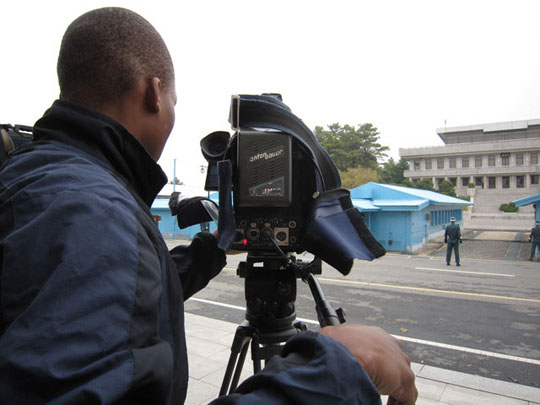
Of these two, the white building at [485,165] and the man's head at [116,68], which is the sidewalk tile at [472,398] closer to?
the man's head at [116,68]

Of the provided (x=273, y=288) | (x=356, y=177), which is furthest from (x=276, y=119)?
(x=356, y=177)

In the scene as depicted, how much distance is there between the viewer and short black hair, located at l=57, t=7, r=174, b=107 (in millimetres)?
878

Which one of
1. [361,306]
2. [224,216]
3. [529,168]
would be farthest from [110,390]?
[529,168]

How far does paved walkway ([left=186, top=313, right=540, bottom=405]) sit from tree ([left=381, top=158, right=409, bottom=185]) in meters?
52.8

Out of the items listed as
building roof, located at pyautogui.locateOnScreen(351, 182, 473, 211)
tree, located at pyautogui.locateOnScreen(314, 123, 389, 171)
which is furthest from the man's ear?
tree, located at pyautogui.locateOnScreen(314, 123, 389, 171)

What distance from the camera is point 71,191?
2.07 ft

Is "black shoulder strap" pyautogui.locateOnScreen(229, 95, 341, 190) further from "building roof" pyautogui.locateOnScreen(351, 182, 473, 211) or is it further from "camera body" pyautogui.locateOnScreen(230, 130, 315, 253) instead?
"building roof" pyautogui.locateOnScreen(351, 182, 473, 211)

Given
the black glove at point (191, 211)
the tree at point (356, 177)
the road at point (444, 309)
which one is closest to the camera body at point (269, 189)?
the black glove at point (191, 211)

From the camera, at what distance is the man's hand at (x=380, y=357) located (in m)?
0.64

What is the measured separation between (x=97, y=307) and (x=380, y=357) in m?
0.49

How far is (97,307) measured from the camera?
548 millimetres

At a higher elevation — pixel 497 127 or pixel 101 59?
pixel 497 127

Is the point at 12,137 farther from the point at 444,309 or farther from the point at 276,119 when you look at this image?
the point at 444,309

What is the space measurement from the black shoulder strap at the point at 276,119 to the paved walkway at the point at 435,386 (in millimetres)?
2578
